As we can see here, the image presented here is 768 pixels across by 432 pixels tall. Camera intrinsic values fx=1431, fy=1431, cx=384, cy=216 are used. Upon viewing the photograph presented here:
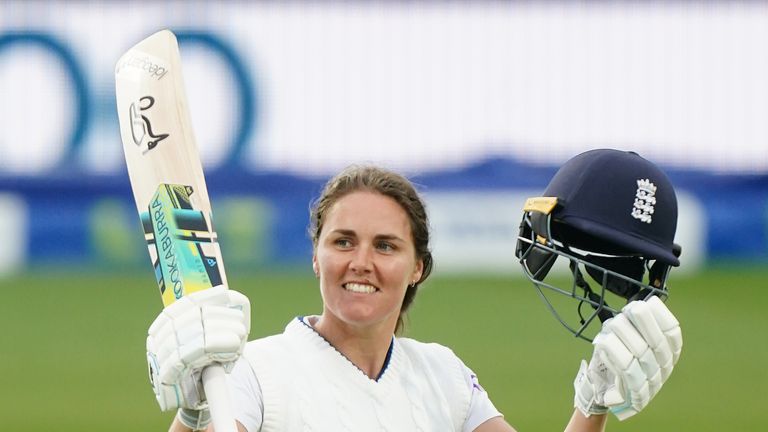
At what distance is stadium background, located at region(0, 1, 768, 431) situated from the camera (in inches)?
488

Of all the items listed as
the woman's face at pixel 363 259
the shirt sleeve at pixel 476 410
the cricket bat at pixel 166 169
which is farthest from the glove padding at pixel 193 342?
the shirt sleeve at pixel 476 410

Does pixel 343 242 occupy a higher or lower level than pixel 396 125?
higher

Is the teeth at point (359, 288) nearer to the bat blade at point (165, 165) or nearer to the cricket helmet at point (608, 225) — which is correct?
the bat blade at point (165, 165)

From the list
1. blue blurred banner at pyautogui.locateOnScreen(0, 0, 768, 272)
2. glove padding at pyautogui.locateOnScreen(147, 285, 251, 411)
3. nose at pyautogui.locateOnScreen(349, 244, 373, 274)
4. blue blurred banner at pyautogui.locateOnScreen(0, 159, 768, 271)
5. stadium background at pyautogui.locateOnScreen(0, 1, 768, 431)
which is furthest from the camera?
blue blurred banner at pyautogui.locateOnScreen(0, 0, 768, 272)

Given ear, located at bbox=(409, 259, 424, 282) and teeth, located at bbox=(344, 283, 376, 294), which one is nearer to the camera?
teeth, located at bbox=(344, 283, 376, 294)

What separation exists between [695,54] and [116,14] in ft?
18.8

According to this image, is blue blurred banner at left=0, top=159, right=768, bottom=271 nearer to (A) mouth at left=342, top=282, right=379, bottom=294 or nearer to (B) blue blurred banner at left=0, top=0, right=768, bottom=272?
(B) blue blurred banner at left=0, top=0, right=768, bottom=272

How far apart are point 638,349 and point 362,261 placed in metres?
0.60

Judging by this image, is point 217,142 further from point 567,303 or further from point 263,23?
point 567,303

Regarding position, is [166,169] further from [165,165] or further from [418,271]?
[418,271]

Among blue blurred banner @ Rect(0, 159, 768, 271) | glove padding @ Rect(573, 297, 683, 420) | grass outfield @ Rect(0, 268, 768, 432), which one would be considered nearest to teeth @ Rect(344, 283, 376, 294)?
glove padding @ Rect(573, 297, 683, 420)

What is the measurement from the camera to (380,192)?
314cm

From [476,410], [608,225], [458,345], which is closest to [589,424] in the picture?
[476,410]

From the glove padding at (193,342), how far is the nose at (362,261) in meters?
0.29
